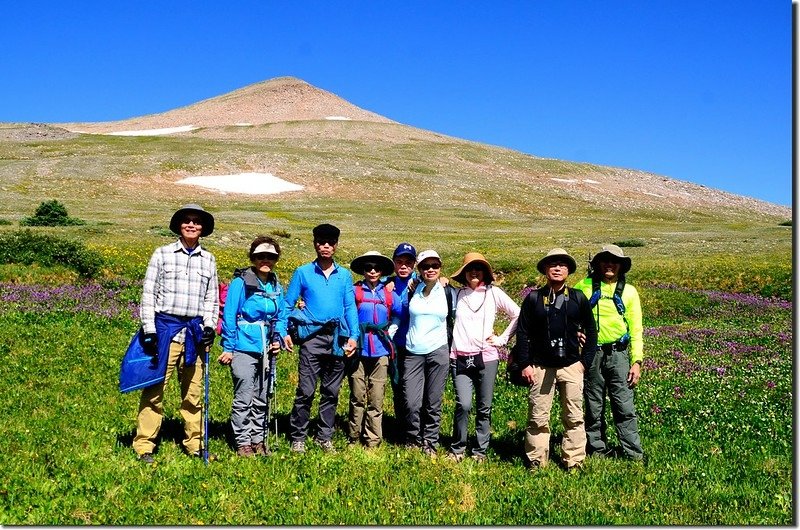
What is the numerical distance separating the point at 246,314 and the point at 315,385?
4.60ft

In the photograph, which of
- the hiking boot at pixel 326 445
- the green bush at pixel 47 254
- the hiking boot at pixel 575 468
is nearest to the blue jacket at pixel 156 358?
the hiking boot at pixel 326 445

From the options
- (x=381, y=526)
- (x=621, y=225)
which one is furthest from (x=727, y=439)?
(x=621, y=225)

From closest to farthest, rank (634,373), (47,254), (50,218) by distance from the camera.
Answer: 1. (634,373)
2. (47,254)
3. (50,218)

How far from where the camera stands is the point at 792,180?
7438 millimetres

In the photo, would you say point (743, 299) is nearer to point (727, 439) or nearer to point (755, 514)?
point (727, 439)

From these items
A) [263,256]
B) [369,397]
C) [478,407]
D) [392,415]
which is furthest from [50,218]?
[478,407]

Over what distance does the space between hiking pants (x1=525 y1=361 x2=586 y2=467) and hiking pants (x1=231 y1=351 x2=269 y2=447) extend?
3.60 meters

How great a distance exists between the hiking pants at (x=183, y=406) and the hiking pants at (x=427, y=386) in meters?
2.80

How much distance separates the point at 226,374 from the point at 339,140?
400 ft

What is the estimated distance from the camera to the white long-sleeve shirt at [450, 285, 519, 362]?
8.84 m

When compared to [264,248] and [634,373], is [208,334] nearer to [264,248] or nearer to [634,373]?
[264,248]

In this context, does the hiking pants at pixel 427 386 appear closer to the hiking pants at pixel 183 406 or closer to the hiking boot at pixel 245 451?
the hiking boot at pixel 245 451

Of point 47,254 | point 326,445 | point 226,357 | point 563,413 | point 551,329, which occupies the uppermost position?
point 47,254

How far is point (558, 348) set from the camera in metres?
8.34
